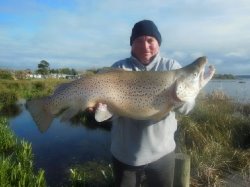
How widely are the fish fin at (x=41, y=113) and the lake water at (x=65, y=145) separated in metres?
6.14

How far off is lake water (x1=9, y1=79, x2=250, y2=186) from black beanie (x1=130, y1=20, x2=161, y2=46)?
6641 millimetres

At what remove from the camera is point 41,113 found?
3.78 m

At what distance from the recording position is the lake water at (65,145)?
36.8 feet

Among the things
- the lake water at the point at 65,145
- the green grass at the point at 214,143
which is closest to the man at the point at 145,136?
the green grass at the point at 214,143

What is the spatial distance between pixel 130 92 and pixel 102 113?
14.4 inches

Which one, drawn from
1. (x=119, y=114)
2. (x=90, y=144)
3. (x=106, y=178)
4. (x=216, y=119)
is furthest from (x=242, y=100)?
(x=119, y=114)

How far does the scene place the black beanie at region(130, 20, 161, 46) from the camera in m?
3.79

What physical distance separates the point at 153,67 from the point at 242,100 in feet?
38.1

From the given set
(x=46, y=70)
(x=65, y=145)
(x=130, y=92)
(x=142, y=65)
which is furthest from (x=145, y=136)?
(x=46, y=70)

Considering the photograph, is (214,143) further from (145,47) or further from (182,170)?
(145,47)

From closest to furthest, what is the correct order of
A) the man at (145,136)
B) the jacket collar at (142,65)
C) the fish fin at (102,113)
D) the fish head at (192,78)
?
the fish head at (192,78)
the fish fin at (102,113)
the man at (145,136)
the jacket collar at (142,65)

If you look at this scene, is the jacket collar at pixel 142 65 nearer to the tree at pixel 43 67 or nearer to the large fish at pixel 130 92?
the large fish at pixel 130 92

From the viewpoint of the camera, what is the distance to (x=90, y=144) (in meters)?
13.9

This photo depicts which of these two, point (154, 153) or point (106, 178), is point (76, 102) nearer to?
point (154, 153)
